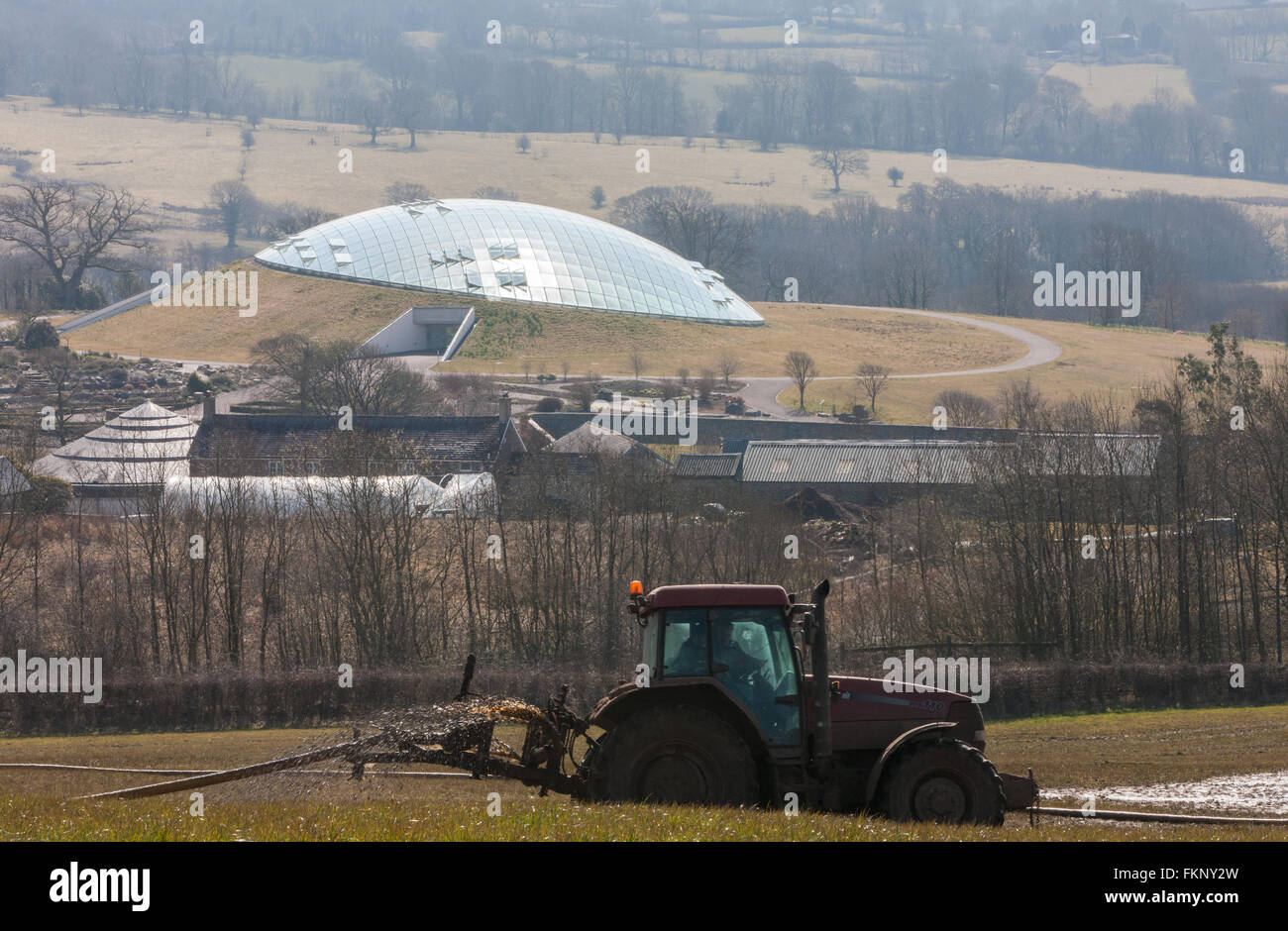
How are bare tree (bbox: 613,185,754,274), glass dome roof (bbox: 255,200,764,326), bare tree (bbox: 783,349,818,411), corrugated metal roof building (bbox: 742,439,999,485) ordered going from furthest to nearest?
1. bare tree (bbox: 613,185,754,274)
2. glass dome roof (bbox: 255,200,764,326)
3. bare tree (bbox: 783,349,818,411)
4. corrugated metal roof building (bbox: 742,439,999,485)

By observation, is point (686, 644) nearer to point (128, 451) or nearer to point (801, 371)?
point (128, 451)

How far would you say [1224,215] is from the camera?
17800cm

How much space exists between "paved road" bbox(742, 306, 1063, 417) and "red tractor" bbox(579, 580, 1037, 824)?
67.5m

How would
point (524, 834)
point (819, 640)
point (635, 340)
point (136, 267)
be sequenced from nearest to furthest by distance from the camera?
point (524, 834), point (819, 640), point (635, 340), point (136, 267)

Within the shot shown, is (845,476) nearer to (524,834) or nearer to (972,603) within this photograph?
(972,603)

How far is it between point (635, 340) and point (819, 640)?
85.9 metres

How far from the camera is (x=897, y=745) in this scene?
10695 millimetres

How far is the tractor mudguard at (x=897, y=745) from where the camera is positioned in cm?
1066

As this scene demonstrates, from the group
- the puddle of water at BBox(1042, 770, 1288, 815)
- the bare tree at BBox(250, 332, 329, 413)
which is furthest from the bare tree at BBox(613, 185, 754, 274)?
the puddle of water at BBox(1042, 770, 1288, 815)

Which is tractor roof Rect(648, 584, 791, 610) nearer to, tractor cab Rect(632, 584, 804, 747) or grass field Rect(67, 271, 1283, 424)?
tractor cab Rect(632, 584, 804, 747)

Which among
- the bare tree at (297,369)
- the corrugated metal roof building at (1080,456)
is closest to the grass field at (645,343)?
the bare tree at (297,369)

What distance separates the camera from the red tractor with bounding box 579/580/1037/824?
10484 millimetres

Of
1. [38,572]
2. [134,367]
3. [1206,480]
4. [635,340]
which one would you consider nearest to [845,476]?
[1206,480]

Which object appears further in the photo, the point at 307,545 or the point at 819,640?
the point at 307,545
